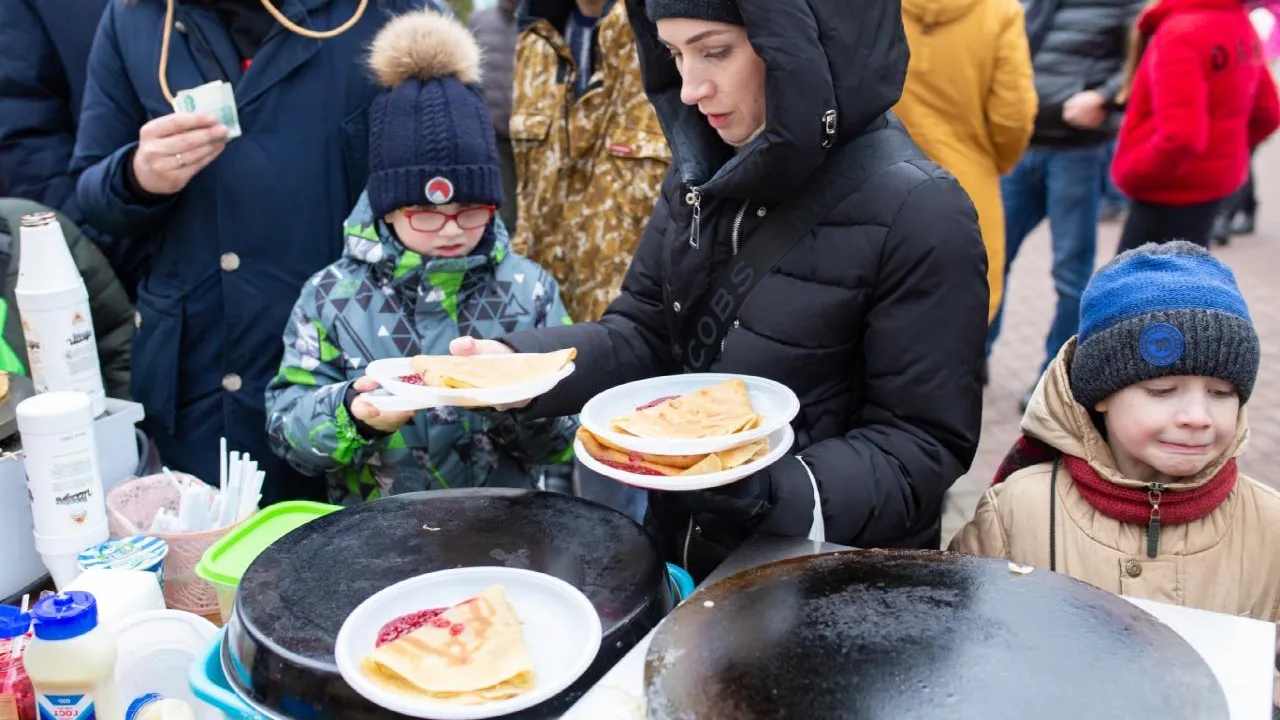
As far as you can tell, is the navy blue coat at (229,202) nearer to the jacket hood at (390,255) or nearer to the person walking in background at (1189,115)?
the jacket hood at (390,255)

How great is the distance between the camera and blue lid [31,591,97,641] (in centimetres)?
144

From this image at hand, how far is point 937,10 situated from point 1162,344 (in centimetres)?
215

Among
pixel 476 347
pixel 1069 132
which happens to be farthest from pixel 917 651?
pixel 1069 132

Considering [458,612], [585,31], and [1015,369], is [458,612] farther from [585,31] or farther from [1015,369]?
[1015,369]

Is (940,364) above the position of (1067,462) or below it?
above

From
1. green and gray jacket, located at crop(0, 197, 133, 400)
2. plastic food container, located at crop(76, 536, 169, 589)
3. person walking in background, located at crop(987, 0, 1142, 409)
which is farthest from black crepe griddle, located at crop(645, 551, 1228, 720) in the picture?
person walking in background, located at crop(987, 0, 1142, 409)

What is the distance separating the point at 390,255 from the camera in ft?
8.14

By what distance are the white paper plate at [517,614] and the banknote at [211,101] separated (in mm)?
1481

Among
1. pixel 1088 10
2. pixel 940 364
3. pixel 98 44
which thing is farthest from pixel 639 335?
pixel 1088 10

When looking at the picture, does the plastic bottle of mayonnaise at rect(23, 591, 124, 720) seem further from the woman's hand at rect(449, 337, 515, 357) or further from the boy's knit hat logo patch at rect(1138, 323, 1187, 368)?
the boy's knit hat logo patch at rect(1138, 323, 1187, 368)

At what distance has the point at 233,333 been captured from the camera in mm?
2697

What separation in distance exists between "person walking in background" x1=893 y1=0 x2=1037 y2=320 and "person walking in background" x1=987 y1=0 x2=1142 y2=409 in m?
1.11

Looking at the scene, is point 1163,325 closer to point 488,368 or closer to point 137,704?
point 488,368

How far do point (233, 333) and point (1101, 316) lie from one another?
2.06 m
